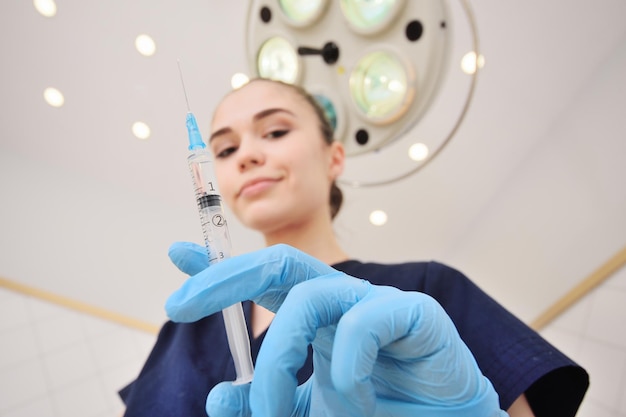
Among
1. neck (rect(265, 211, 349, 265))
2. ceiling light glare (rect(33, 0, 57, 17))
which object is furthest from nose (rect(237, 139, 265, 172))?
ceiling light glare (rect(33, 0, 57, 17))

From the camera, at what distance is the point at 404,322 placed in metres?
0.42

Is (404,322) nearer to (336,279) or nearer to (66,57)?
(336,279)

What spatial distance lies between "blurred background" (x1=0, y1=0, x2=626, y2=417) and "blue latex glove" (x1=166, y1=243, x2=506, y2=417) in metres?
0.77

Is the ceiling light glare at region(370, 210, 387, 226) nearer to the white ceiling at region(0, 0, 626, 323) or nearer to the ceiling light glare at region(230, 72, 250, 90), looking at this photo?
the white ceiling at region(0, 0, 626, 323)

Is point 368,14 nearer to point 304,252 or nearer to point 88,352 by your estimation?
point 304,252

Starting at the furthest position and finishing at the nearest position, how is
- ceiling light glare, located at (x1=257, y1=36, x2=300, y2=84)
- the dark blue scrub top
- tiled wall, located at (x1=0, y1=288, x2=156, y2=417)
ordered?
tiled wall, located at (x1=0, y1=288, x2=156, y2=417) → ceiling light glare, located at (x1=257, y1=36, x2=300, y2=84) → the dark blue scrub top

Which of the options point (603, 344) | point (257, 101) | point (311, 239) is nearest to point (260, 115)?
point (257, 101)

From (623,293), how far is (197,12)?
1269mm

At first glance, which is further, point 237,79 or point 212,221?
point 237,79

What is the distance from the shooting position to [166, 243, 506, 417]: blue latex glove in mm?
393

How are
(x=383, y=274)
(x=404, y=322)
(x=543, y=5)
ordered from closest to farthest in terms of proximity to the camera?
(x=404, y=322) → (x=383, y=274) → (x=543, y=5)

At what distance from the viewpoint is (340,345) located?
1.26 ft

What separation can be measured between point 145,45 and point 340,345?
3.40 feet

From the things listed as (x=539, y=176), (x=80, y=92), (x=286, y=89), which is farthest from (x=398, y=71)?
(x=80, y=92)
